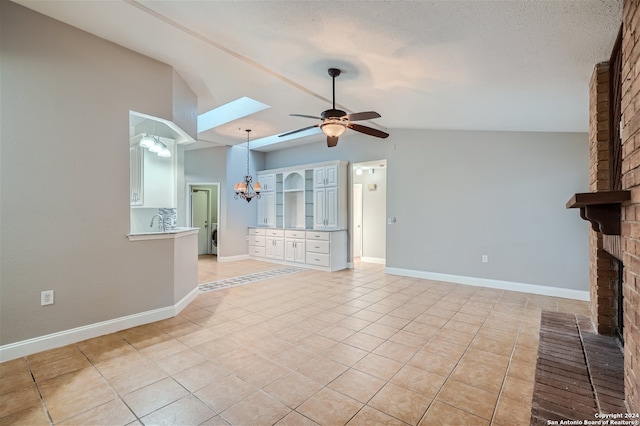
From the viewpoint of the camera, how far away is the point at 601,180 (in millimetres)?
2693

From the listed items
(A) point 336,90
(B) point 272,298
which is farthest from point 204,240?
(A) point 336,90

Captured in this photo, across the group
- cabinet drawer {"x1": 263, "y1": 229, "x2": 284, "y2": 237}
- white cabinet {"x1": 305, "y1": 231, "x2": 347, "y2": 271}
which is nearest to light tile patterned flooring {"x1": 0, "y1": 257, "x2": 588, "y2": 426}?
white cabinet {"x1": 305, "y1": 231, "x2": 347, "y2": 271}

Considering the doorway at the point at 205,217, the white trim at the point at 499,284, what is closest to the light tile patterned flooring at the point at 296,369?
the white trim at the point at 499,284

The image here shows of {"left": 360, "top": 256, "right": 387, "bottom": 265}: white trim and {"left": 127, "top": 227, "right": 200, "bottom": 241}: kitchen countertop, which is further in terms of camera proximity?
{"left": 360, "top": 256, "right": 387, "bottom": 265}: white trim

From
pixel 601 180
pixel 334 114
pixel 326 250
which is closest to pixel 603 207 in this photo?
pixel 601 180

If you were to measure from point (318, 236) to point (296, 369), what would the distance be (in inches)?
167

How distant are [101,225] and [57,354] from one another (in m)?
1.21

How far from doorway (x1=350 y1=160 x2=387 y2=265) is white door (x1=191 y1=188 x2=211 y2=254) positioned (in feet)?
15.1

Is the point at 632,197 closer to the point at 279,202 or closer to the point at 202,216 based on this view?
the point at 279,202

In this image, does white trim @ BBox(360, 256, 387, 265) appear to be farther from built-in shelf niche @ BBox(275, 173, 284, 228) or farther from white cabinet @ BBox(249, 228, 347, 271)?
built-in shelf niche @ BBox(275, 173, 284, 228)

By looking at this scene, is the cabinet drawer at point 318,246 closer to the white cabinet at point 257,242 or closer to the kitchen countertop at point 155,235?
the white cabinet at point 257,242

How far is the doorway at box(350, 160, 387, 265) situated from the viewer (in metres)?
7.51

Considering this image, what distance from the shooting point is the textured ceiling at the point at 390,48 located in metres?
2.04

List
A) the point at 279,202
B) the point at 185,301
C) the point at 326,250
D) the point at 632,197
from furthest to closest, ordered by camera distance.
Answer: the point at 279,202 → the point at 326,250 → the point at 185,301 → the point at 632,197
